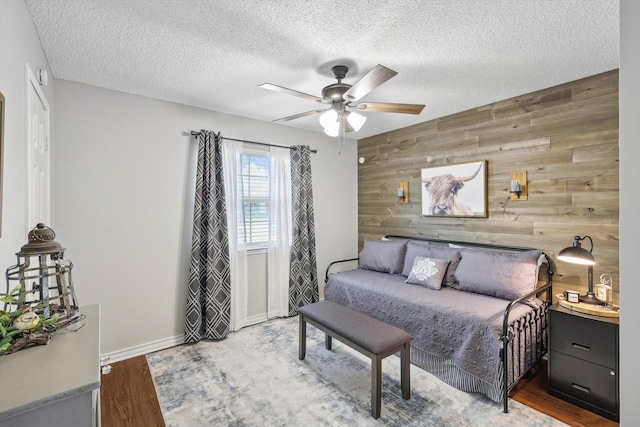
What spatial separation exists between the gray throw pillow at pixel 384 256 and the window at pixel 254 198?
1.30 meters

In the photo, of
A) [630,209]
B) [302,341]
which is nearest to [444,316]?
[302,341]

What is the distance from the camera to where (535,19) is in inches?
69.6

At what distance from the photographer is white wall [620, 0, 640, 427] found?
2.31 feet

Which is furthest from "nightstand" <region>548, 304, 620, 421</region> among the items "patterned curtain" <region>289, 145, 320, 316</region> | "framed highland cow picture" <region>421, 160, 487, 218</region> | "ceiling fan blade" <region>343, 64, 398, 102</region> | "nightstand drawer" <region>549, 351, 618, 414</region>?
"patterned curtain" <region>289, 145, 320, 316</region>

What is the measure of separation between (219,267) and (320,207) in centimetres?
165

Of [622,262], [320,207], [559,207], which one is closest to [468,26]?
[622,262]

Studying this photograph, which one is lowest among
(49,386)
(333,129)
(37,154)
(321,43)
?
(49,386)

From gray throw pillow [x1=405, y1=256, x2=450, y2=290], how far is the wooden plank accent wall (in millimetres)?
568

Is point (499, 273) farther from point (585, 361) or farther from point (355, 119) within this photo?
point (355, 119)

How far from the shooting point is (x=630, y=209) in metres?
0.72

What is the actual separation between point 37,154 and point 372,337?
2.54 m

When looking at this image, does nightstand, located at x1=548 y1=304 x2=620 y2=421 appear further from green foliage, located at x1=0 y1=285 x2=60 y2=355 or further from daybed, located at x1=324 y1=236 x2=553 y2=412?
green foliage, located at x1=0 y1=285 x2=60 y2=355

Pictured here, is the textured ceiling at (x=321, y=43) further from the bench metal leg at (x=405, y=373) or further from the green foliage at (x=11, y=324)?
the bench metal leg at (x=405, y=373)

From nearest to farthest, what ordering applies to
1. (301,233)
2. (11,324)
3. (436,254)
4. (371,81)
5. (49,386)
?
1. (49,386)
2. (11,324)
3. (371,81)
4. (436,254)
5. (301,233)
